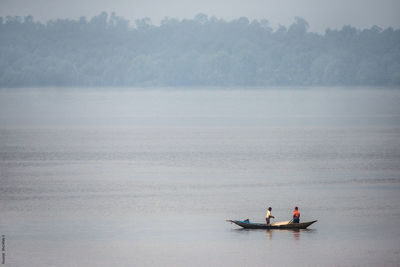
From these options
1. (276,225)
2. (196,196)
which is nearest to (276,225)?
(276,225)

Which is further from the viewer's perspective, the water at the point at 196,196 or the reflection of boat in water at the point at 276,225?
the reflection of boat in water at the point at 276,225

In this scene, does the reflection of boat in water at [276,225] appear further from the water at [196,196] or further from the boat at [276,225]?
the water at [196,196]

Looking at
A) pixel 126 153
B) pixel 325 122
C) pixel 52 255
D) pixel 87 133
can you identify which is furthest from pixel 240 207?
pixel 325 122

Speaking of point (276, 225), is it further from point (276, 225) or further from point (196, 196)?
point (196, 196)

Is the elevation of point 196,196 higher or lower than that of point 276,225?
higher

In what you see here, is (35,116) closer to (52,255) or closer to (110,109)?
(110,109)

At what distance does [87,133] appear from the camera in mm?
105875

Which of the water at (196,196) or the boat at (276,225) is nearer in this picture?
the water at (196,196)

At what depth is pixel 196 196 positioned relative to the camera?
155ft

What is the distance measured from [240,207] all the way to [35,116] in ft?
350

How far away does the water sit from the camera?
3272 centimetres

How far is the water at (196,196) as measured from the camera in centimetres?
Result: 3272

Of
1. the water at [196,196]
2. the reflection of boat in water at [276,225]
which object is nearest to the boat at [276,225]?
the reflection of boat in water at [276,225]

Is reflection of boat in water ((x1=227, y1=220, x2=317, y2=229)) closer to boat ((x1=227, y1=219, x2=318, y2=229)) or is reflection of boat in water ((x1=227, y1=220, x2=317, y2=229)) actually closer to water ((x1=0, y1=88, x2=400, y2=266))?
boat ((x1=227, y1=219, x2=318, y2=229))
